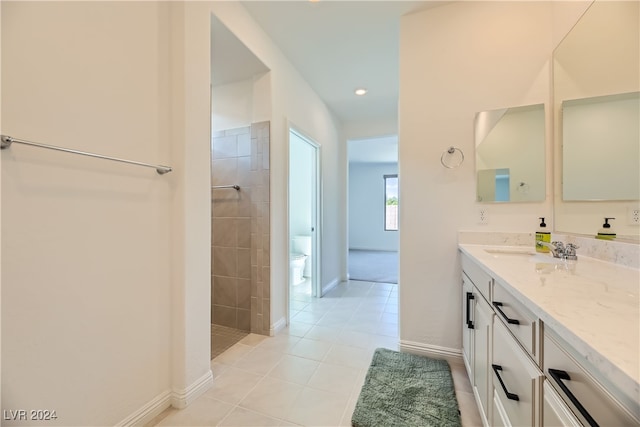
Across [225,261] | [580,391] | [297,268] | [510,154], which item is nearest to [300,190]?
[297,268]

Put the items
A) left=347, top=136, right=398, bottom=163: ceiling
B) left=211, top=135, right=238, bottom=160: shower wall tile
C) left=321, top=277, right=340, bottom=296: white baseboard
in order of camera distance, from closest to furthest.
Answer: left=211, top=135, right=238, bottom=160: shower wall tile → left=321, top=277, right=340, bottom=296: white baseboard → left=347, top=136, right=398, bottom=163: ceiling

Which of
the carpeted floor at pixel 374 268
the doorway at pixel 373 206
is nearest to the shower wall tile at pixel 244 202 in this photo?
the carpeted floor at pixel 374 268

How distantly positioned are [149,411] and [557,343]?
5.92ft

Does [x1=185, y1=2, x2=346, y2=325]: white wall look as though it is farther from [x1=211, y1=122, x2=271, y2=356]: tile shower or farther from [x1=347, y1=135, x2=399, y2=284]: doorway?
[x1=347, y1=135, x2=399, y2=284]: doorway

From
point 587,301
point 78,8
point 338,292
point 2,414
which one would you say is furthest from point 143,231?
point 338,292

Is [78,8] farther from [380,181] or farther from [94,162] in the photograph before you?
[380,181]

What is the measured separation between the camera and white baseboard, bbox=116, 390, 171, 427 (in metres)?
1.29

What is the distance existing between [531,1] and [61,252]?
3053 millimetres

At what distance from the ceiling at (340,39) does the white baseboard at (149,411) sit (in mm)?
2668

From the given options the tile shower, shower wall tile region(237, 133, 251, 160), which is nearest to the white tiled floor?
the tile shower

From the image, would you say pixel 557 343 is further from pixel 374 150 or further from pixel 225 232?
pixel 374 150

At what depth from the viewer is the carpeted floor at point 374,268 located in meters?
4.43

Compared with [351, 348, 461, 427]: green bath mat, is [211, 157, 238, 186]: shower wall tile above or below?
above

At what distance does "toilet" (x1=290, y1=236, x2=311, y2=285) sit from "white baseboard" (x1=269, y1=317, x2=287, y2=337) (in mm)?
1144
